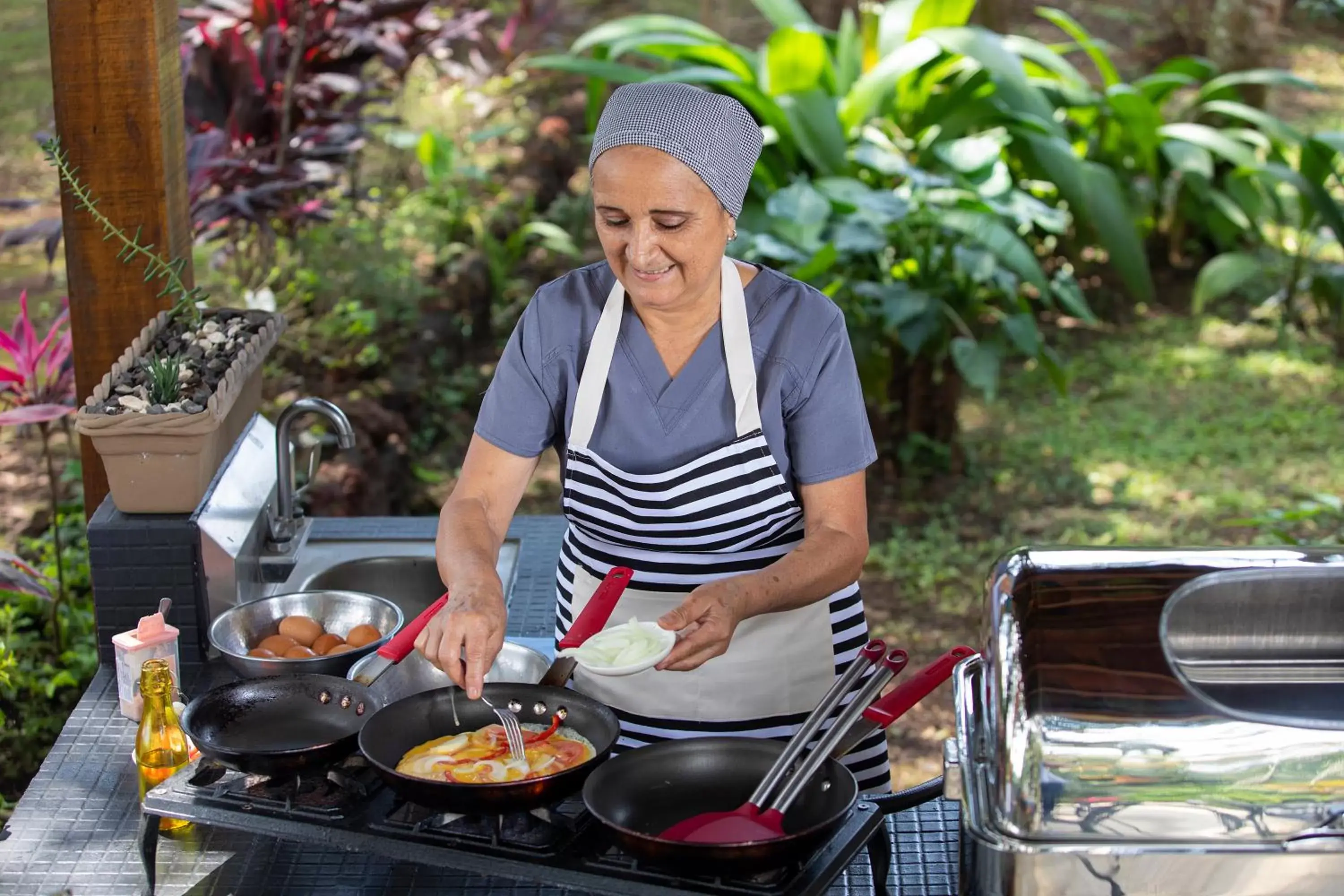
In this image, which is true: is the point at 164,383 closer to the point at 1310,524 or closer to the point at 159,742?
the point at 159,742

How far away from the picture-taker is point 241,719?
2127 mm

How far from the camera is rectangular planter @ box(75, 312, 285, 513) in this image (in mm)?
2697

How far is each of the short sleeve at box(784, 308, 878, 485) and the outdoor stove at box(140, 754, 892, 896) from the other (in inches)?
26.2

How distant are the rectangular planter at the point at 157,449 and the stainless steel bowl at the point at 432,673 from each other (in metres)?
0.58

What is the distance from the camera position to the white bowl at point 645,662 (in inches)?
78.9

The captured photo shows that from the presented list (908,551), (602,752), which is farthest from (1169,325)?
(602,752)

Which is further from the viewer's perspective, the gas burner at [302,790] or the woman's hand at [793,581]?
the woman's hand at [793,581]

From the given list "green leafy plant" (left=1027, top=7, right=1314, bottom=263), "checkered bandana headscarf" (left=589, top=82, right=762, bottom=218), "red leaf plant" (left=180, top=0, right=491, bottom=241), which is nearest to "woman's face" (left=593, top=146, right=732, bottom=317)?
"checkered bandana headscarf" (left=589, top=82, right=762, bottom=218)

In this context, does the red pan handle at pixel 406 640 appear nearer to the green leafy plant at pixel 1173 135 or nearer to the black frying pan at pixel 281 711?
the black frying pan at pixel 281 711

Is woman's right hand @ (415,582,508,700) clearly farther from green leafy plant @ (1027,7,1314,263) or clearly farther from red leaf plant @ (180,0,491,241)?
green leafy plant @ (1027,7,1314,263)

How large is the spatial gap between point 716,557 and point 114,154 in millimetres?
1650

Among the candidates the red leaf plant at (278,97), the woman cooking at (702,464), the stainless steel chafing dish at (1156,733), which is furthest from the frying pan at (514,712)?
the red leaf plant at (278,97)

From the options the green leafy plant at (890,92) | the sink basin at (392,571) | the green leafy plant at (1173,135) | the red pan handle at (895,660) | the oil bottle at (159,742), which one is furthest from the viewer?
the green leafy plant at (1173,135)

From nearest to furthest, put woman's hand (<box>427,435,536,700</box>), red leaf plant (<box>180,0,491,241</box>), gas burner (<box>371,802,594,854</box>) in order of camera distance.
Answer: gas burner (<box>371,802,594,854</box>) < woman's hand (<box>427,435,536,700</box>) < red leaf plant (<box>180,0,491,241</box>)
